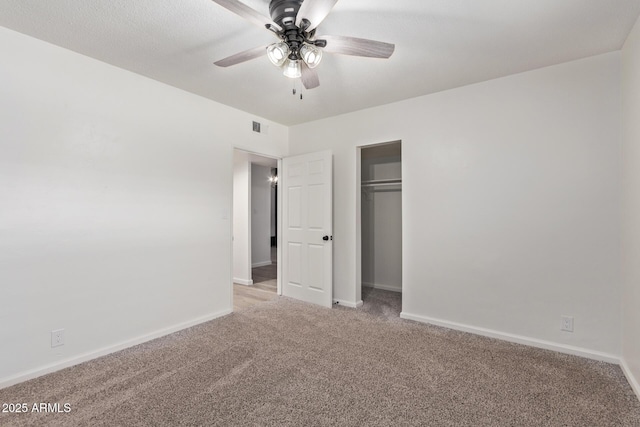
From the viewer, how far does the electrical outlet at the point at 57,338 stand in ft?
7.75

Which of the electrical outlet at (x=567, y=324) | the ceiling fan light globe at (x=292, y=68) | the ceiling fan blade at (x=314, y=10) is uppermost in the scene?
the ceiling fan blade at (x=314, y=10)

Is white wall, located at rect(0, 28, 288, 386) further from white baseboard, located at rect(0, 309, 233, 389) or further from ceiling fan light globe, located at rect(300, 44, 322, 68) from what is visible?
ceiling fan light globe, located at rect(300, 44, 322, 68)

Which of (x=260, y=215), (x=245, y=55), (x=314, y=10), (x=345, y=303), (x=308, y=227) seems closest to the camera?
(x=314, y=10)

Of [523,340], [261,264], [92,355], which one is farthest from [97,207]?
[261,264]

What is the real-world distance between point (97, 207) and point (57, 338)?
1.08 metres

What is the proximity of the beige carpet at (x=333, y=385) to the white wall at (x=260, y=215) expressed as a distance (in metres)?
3.89

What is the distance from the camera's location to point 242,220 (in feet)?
17.9

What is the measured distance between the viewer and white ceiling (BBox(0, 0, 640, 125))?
194 centimetres

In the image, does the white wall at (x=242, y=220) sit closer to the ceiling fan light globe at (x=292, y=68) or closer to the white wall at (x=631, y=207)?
the ceiling fan light globe at (x=292, y=68)

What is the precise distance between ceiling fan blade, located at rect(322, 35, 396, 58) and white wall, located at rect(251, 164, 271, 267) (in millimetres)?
5103

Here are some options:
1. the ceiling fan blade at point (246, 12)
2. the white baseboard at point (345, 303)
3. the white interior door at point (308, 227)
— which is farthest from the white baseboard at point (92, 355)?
the ceiling fan blade at point (246, 12)

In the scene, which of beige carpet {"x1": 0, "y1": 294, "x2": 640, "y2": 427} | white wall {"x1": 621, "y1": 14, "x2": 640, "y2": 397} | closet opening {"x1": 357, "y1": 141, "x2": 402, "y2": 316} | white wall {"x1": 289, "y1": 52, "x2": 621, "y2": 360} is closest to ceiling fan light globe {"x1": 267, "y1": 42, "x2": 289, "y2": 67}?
white wall {"x1": 289, "y1": 52, "x2": 621, "y2": 360}

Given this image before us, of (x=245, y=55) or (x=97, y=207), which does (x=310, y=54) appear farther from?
(x=97, y=207)

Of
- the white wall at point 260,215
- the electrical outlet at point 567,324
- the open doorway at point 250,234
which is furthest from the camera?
the white wall at point 260,215
